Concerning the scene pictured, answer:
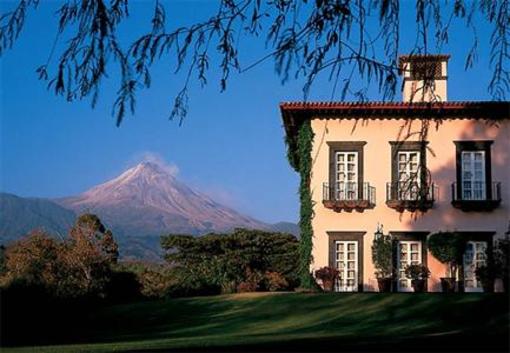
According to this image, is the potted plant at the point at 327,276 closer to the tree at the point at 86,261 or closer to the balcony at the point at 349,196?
the balcony at the point at 349,196

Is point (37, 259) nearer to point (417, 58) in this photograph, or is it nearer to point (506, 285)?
point (506, 285)

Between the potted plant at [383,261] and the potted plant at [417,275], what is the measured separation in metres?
0.53

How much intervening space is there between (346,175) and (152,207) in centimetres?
14599

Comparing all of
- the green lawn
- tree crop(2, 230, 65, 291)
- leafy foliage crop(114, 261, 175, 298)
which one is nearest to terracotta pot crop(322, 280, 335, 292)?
the green lawn

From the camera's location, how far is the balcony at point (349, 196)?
22406mm

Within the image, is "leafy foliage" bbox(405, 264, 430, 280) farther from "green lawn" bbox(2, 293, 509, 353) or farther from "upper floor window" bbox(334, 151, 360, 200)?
"green lawn" bbox(2, 293, 509, 353)

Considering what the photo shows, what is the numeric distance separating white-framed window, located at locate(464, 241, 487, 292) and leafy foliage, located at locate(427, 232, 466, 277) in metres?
0.31

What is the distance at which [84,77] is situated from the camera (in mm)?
4016

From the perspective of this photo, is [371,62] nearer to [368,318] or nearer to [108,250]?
[368,318]

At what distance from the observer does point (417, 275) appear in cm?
2197

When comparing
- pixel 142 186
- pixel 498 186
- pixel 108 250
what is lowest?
pixel 108 250

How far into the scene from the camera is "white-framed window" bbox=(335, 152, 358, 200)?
74.7ft

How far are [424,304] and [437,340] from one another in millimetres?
8319

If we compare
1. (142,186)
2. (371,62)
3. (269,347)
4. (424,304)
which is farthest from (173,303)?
(142,186)
